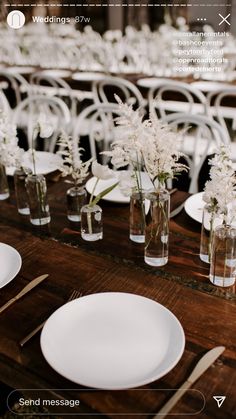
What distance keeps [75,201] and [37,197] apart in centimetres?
12

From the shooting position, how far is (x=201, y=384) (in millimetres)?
758

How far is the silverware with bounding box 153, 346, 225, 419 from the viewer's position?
27.6 inches

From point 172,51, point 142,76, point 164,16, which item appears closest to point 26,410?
point 142,76

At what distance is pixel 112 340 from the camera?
85 centimetres

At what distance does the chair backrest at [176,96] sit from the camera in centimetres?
299

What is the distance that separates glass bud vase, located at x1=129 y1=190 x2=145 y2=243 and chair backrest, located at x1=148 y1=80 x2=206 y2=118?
1.57 meters

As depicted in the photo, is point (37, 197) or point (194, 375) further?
point (37, 197)

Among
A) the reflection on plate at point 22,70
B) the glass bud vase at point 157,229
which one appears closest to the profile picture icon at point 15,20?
the glass bud vase at point 157,229

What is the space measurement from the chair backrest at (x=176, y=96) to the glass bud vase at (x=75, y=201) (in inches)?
57.8

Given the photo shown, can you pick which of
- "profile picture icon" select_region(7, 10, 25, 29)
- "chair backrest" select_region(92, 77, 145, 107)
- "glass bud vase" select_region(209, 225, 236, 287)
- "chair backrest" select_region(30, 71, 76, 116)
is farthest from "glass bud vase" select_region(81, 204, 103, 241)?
"chair backrest" select_region(30, 71, 76, 116)

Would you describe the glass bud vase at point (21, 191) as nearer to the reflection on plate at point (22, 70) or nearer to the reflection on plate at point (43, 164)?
the reflection on plate at point (43, 164)

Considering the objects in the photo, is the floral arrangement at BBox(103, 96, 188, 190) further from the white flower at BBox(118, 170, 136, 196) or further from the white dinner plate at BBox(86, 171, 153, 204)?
the white dinner plate at BBox(86, 171, 153, 204)

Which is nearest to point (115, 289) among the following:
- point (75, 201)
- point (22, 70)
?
point (75, 201)

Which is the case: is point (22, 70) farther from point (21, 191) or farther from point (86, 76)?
point (21, 191)
